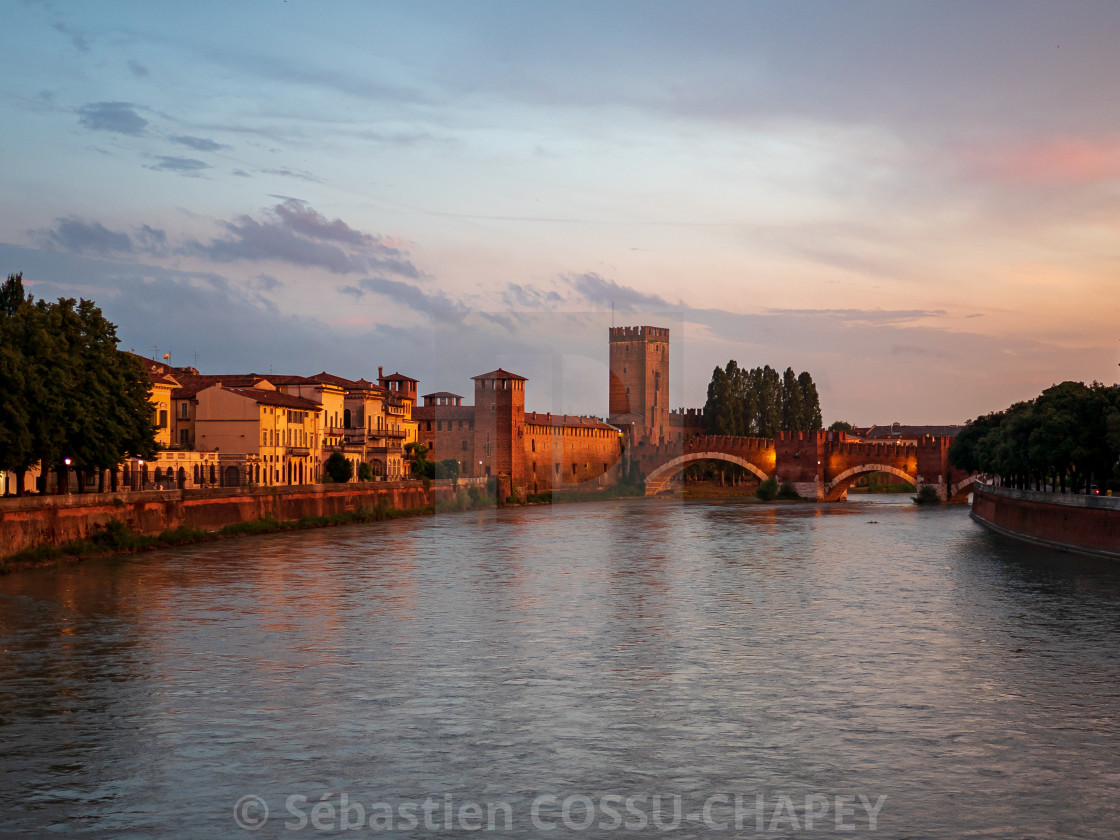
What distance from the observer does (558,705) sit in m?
13.0

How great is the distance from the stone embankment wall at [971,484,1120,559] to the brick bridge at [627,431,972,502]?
87.5ft

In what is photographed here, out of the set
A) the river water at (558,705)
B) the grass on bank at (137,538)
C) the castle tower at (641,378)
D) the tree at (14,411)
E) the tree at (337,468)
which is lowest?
the river water at (558,705)

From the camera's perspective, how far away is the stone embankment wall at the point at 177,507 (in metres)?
26.0

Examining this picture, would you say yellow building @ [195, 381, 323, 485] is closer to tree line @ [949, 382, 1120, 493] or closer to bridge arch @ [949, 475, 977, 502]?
tree line @ [949, 382, 1120, 493]

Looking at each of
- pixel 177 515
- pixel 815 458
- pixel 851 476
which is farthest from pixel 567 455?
pixel 177 515

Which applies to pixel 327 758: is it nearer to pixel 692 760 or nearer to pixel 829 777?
pixel 692 760

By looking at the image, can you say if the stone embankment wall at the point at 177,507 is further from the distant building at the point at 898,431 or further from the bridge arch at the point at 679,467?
the distant building at the point at 898,431

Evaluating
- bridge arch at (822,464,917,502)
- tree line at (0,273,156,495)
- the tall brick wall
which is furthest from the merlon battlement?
tree line at (0,273,156,495)

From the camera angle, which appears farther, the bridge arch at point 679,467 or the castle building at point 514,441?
the bridge arch at point 679,467

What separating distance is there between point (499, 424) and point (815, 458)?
18.9 meters

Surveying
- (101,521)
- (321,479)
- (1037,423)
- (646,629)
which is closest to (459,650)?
(646,629)

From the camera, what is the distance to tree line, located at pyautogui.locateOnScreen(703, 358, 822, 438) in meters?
75.8

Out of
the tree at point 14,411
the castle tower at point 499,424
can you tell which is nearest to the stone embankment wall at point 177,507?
the tree at point 14,411

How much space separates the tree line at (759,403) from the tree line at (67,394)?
152 feet
